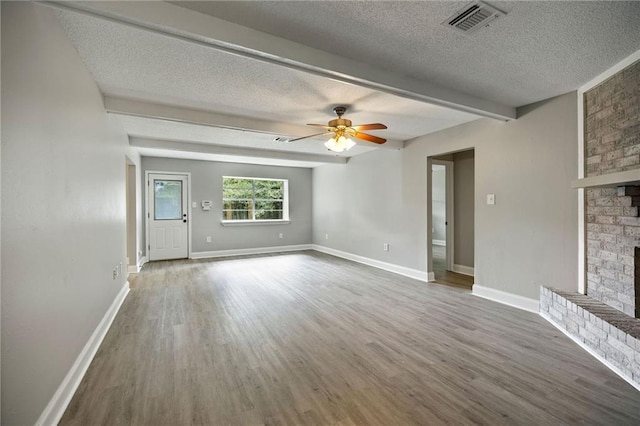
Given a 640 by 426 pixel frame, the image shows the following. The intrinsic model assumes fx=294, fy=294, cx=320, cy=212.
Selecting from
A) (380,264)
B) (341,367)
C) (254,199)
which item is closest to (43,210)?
(341,367)

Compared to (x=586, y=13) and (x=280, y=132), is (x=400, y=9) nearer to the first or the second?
(x=586, y=13)

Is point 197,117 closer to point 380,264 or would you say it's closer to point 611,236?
point 380,264

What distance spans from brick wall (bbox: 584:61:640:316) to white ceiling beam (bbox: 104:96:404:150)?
308cm

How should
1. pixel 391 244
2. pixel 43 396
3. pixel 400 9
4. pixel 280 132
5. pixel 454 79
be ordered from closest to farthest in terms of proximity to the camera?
pixel 43 396
pixel 400 9
pixel 454 79
pixel 280 132
pixel 391 244

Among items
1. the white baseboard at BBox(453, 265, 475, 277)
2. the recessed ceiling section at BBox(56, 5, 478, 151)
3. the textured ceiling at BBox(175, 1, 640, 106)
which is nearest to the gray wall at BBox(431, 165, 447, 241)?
the white baseboard at BBox(453, 265, 475, 277)

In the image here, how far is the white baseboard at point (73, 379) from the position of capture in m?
1.56

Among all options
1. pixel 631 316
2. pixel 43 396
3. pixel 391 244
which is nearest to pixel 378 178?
pixel 391 244

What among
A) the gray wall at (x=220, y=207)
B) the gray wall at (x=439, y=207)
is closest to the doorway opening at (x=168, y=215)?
the gray wall at (x=220, y=207)

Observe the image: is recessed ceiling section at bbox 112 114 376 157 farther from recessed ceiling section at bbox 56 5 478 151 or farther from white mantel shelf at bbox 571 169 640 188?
white mantel shelf at bbox 571 169 640 188

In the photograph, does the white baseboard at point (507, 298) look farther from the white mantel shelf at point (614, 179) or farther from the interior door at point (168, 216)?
the interior door at point (168, 216)

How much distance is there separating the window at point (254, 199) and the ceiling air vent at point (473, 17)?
19.9 feet

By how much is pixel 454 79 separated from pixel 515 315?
100 inches

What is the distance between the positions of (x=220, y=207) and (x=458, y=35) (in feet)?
20.1

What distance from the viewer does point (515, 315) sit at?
10.4 ft
